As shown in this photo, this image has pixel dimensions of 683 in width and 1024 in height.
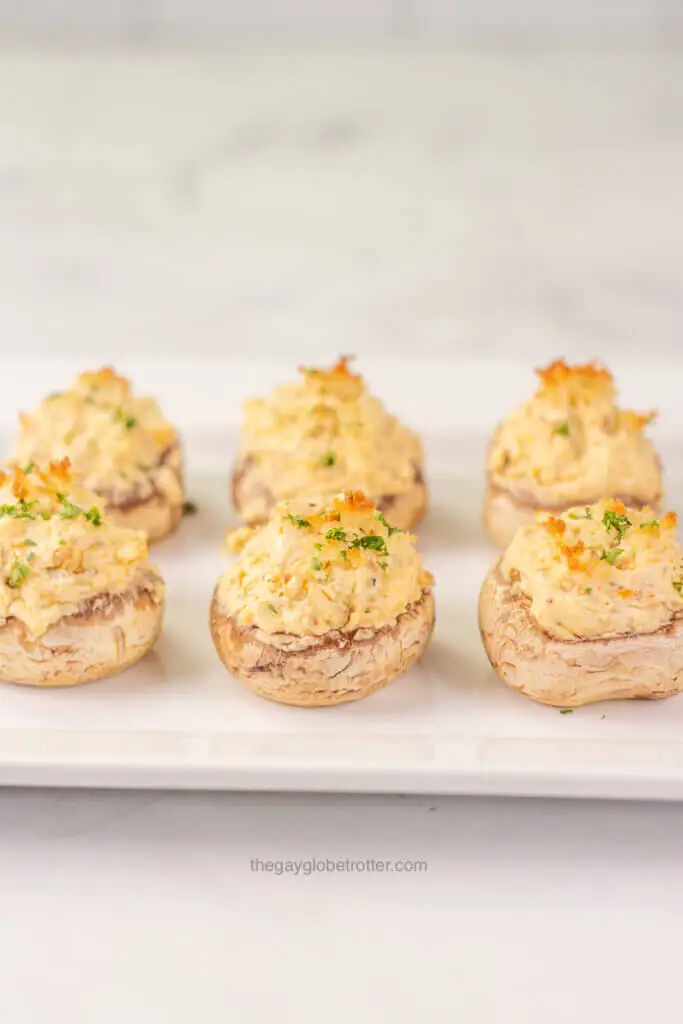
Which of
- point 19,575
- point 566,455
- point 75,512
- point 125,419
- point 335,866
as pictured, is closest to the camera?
point 335,866

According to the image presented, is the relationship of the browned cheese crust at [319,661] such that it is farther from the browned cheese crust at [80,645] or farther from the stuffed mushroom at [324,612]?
the browned cheese crust at [80,645]

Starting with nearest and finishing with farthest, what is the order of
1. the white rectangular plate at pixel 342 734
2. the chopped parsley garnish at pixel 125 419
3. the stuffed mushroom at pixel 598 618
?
the white rectangular plate at pixel 342 734 < the stuffed mushroom at pixel 598 618 < the chopped parsley garnish at pixel 125 419

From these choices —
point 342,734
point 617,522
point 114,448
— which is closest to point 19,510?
point 114,448

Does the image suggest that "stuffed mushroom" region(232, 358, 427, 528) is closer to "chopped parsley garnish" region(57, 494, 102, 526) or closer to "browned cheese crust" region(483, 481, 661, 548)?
"browned cheese crust" region(483, 481, 661, 548)

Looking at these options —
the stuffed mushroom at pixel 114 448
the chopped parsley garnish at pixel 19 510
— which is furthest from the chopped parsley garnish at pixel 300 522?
the stuffed mushroom at pixel 114 448

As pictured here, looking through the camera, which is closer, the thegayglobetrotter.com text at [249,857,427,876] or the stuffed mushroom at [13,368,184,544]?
the thegayglobetrotter.com text at [249,857,427,876]

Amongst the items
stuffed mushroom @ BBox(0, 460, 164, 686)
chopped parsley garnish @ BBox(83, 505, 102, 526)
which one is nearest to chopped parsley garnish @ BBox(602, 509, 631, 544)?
stuffed mushroom @ BBox(0, 460, 164, 686)

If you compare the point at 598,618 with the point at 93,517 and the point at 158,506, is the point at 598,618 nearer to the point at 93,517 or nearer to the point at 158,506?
the point at 93,517
